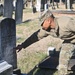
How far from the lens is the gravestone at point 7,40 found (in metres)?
5.23

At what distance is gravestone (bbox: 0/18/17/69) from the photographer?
523cm

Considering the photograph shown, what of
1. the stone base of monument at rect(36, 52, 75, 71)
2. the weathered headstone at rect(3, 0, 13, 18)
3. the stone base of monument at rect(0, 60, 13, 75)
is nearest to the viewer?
the stone base of monument at rect(0, 60, 13, 75)

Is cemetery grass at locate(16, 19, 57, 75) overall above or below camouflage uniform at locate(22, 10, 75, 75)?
below

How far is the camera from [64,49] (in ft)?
18.4

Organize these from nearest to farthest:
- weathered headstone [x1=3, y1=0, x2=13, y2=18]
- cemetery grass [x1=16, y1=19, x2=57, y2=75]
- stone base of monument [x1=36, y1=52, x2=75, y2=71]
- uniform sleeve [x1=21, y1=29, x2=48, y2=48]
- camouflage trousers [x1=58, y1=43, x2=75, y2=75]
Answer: camouflage trousers [x1=58, y1=43, x2=75, y2=75], uniform sleeve [x1=21, y1=29, x2=48, y2=48], stone base of monument [x1=36, y1=52, x2=75, y2=71], cemetery grass [x1=16, y1=19, x2=57, y2=75], weathered headstone [x1=3, y1=0, x2=13, y2=18]

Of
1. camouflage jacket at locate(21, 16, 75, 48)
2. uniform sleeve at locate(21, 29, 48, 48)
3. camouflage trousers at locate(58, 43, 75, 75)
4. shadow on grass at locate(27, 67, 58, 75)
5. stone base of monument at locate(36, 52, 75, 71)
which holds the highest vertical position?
camouflage jacket at locate(21, 16, 75, 48)

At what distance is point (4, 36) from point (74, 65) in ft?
5.65

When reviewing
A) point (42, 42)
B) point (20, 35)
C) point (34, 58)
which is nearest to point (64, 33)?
point (34, 58)

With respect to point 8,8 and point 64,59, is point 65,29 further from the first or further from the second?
point 8,8

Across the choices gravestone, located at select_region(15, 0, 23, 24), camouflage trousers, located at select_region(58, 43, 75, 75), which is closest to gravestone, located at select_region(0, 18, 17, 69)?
camouflage trousers, located at select_region(58, 43, 75, 75)

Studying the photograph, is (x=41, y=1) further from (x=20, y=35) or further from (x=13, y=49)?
(x=13, y=49)

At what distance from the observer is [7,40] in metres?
5.41

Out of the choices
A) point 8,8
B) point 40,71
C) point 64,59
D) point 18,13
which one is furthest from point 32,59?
point 18,13

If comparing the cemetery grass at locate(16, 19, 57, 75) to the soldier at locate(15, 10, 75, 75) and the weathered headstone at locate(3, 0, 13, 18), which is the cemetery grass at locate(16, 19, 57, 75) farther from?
the weathered headstone at locate(3, 0, 13, 18)
